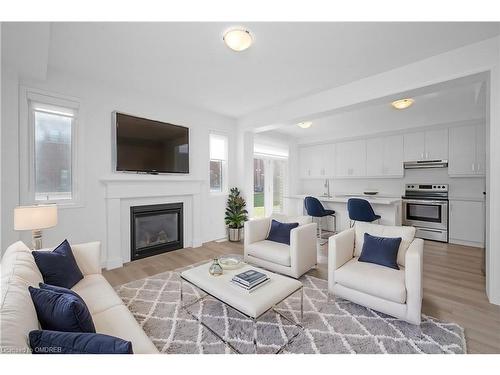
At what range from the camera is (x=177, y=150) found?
400 cm

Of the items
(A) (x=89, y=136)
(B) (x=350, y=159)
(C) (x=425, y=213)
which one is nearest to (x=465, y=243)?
(C) (x=425, y=213)

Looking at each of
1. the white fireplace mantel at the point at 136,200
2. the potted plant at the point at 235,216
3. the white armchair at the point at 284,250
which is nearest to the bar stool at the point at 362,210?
the white armchair at the point at 284,250

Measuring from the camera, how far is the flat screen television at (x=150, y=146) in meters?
3.38

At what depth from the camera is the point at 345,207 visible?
5.23 m

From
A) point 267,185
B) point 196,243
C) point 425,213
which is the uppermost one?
point 267,185

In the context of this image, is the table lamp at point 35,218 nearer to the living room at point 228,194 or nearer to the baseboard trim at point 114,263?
the living room at point 228,194

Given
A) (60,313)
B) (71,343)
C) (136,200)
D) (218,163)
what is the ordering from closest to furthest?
(71,343) < (60,313) < (136,200) < (218,163)

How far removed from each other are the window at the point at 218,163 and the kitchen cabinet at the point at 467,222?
4.46 m

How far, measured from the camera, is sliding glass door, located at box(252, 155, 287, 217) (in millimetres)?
6281

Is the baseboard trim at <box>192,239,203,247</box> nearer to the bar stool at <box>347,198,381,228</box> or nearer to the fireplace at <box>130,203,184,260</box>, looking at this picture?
the fireplace at <box>130,203,184,260</box>

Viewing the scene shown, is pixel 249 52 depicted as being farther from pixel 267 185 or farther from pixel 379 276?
pixel 267 185

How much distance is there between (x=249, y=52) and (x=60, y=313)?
2597 millimetres

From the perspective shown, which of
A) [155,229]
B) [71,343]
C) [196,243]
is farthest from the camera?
[196,243]

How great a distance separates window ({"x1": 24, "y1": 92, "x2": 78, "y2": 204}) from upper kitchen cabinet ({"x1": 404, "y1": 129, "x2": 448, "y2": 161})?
19.9ft
